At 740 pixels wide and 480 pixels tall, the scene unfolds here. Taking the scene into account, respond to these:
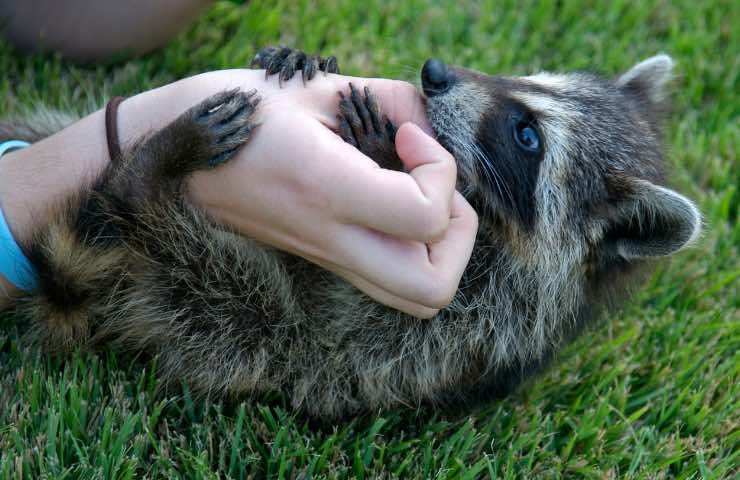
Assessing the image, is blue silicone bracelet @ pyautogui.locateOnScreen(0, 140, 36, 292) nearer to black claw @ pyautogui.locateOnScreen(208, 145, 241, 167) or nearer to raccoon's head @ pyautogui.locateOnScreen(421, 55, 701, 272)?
black claw @ pyautogui.locateOnScreen(208, 145, 241, 167)

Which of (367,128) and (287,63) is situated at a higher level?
(287,63)

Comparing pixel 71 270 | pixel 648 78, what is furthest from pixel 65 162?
pixel 648 78

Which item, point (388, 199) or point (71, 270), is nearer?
point (388, 199)

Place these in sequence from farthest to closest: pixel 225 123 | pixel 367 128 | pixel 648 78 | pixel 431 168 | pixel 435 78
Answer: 1. pixel 648 78
2. pixel 435 78
3. pixel 367 128
4. pixel 225 123
5. pixel 431 168

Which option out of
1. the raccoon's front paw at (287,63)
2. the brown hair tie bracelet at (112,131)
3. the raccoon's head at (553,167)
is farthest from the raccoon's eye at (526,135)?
the brown hair tie bracelet at (112,131)

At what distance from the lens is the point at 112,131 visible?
2.74 metres

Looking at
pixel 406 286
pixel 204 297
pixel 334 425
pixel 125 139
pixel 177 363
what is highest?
pixel 125 139

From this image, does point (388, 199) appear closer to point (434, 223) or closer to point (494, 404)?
point (434, 223)

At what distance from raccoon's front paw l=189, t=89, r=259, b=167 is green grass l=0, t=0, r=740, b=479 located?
822 mm

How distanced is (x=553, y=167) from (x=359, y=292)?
876 millimetres

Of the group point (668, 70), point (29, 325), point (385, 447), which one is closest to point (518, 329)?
point (385, 447)

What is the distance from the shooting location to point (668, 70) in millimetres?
3664

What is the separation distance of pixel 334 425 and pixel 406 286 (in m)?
0.82

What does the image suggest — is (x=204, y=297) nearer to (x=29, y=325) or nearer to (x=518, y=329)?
(x=29, y=325)
